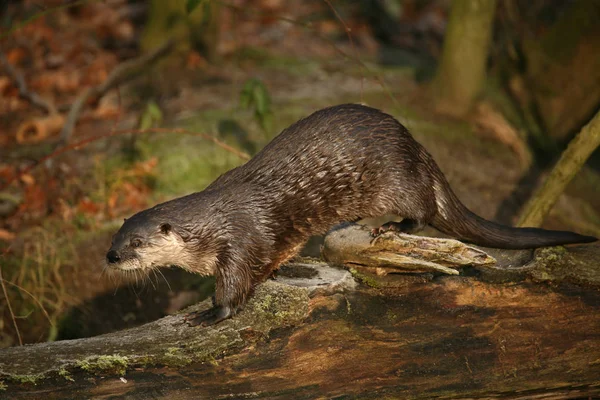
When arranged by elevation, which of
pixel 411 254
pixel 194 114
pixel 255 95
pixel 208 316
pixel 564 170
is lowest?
pixel 208 316

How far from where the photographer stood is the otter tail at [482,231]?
10.5ft

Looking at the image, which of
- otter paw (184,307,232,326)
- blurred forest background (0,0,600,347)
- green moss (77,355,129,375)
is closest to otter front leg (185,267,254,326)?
otter paw (184,307,232,326)

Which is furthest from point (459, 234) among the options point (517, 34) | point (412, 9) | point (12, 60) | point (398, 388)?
point (412, 9)

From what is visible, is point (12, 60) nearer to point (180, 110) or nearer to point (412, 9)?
point (180, 110)

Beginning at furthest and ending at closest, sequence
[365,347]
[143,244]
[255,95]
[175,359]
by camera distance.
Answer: [255,95], [143,244], [365,347], [175,359]

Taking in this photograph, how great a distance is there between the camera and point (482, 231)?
3.37 metres

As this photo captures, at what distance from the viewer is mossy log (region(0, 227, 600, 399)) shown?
2656 mm

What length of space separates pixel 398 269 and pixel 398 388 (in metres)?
0.54

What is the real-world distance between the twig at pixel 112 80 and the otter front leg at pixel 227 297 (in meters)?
2.65

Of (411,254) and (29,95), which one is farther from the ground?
(29,95)

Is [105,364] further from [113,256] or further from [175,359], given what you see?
[113,256]

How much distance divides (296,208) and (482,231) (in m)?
0.88

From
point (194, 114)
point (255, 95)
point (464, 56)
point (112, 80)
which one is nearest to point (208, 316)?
point (255, 95)

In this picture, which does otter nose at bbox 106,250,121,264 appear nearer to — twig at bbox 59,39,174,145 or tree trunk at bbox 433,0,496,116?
twig at bbox 59,39,174,145
